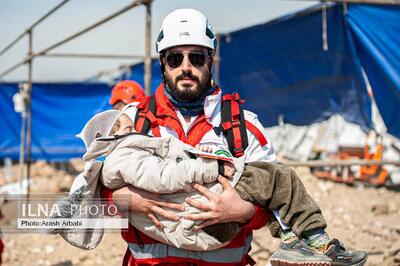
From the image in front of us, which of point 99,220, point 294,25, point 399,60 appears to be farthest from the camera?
point 294,25

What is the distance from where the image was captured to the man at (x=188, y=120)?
2283 millimetres

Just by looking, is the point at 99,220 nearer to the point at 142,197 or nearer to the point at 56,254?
the point at 142,197

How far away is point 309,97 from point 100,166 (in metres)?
4.30

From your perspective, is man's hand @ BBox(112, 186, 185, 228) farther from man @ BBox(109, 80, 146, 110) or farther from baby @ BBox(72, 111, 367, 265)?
man @ BBox(109, 80, 146, 110)

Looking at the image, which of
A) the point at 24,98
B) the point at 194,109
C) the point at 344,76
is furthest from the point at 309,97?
the point at 24,98

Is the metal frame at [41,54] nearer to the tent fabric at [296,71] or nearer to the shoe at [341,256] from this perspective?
the tent fabric at [296,71]

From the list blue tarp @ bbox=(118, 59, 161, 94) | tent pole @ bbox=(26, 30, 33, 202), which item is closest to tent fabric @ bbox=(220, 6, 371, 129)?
blue tarp @ bbox=(118, 59, 161, 94)

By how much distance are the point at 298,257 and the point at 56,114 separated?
27.0 ft

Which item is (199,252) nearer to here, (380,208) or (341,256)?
(341,256)

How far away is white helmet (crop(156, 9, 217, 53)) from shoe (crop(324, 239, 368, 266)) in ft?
3.20

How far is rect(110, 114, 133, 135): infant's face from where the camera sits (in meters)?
2.39

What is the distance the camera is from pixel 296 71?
20.4 ft

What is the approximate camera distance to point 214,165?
2230 mm

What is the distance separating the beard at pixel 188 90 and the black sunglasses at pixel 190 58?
6 cm
